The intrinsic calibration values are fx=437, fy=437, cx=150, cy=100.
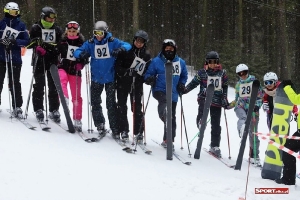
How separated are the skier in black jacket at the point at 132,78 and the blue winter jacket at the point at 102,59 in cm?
14

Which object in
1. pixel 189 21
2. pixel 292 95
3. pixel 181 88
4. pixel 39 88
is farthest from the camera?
pixel 189 21

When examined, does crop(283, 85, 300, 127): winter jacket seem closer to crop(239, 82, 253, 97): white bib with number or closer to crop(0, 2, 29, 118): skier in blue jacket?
crop(239, 82, 253, 97): white bib with number

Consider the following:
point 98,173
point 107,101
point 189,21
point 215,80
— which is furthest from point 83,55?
point 189,21

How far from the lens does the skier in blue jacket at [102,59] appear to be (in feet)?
24.9

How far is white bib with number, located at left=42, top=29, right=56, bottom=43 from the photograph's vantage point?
8.06 m

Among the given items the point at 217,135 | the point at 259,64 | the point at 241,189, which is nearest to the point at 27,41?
the point at 217,135

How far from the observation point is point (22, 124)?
26.1ft

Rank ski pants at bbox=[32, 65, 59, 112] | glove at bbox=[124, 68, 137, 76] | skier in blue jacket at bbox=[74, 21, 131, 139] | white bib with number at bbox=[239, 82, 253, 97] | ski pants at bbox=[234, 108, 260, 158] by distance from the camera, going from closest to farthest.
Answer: skier in blue jacket at bbox=[74, 21, 131, 139] < glove at bbox=[124, 68, 137, 76] < ski pants at bbox=[32, 65, 59, 112] < ski pants at bbox=[234, 108, 260, 158] < white bib with number at bbox=[239, 82, 253, 97]

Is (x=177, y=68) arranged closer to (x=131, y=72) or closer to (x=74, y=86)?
(x=131, y=72)

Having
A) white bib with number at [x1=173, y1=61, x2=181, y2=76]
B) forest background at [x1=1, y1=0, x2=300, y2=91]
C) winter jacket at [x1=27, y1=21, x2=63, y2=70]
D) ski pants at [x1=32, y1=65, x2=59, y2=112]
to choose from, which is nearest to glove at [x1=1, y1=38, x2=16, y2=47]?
winter jacket at [x1=27, y1=21, x2=63, y2=70]

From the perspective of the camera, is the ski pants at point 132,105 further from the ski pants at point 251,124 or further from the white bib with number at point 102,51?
the ski pants at point 251,124

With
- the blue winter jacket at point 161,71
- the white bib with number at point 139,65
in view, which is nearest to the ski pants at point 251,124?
the blue winter jacket at point 161,71

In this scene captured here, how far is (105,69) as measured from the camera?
25.4 feet

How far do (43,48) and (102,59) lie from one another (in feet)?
3.91
